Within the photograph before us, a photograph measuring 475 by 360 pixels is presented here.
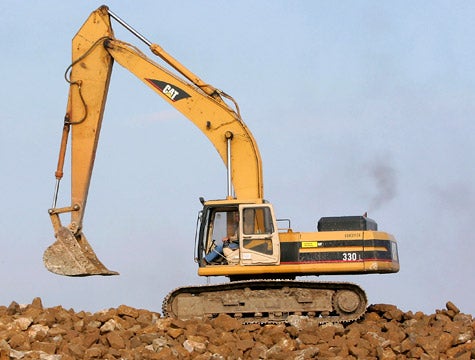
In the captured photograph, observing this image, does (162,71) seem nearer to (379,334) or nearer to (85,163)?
(85,163)

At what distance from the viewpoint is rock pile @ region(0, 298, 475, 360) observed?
660 inches

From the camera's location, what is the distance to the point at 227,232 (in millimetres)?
19438

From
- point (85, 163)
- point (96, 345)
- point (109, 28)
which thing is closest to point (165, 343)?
point (96, 345)

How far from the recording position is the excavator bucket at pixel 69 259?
65.0 ft

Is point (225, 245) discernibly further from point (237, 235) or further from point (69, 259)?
point (69, 259)

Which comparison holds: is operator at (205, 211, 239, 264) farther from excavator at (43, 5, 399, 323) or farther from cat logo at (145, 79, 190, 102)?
cat logo at (145, 79, 190, 102)

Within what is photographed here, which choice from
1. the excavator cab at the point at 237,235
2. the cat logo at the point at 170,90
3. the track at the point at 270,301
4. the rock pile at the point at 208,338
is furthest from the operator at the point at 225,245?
the cat logo at the point at 170,90

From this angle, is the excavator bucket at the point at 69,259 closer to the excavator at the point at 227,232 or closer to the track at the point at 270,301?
the excavator at the point at 227,232

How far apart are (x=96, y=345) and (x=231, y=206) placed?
3763mm

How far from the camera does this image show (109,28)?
2097cm

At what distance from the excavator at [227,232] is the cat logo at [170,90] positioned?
0.02 metres

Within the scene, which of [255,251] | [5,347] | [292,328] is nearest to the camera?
[5,347]

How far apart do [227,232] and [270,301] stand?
150 centimetres

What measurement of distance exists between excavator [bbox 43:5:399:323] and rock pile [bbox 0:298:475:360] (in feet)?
1.99
